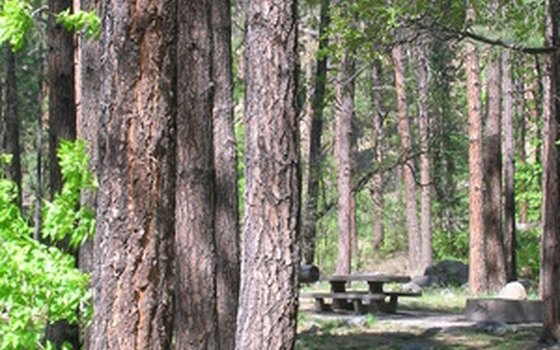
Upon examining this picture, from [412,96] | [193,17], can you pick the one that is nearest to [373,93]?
[412,96]

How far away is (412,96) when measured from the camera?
1490 inches

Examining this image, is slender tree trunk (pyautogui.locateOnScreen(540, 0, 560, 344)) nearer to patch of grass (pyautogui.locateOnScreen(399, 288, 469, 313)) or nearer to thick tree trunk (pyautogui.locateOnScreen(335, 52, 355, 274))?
patch of grass (pyautogui.locateOnScreen(399, 288, 469, 313))

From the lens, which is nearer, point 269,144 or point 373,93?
point 269,144

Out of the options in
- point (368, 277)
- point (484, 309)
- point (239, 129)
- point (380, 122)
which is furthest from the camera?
point (239, 129)

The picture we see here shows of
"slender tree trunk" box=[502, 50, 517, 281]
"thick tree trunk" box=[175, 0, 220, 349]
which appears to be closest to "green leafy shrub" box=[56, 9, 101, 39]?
"thick tree trunk" box=[175, 0, 220, 349]

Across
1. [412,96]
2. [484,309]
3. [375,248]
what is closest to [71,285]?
[484,309]

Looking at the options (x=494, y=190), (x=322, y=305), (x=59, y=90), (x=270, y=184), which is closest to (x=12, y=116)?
(x=322, y=305)

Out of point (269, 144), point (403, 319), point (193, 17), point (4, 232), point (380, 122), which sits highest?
point (380, 122)

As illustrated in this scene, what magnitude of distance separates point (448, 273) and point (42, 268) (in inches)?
798

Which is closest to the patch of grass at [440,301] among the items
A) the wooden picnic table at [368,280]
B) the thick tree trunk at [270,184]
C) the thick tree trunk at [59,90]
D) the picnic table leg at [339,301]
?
the wooden picnic table at [368,280]

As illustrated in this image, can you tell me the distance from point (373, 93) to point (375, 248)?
23.1 feet

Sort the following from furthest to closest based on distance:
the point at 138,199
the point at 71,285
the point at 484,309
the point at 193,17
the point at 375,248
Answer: the point at 375,248 < the point at 484,309 < the point at 193,17 < the point at 71,285 < the point at 138,199

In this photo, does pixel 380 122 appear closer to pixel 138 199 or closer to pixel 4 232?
pixel 4 232

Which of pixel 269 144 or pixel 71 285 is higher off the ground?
pixel 269 144
